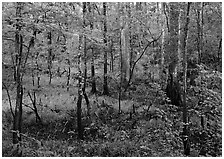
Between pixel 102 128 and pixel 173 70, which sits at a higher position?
pixel 173 70

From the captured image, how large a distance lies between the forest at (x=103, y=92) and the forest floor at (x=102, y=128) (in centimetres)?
3

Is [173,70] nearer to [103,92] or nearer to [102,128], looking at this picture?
[103,92]

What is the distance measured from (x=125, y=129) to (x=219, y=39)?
7281 millimetres

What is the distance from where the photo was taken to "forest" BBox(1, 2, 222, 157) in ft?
22.0

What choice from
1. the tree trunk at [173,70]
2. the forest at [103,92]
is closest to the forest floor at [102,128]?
the forest at [103,92]

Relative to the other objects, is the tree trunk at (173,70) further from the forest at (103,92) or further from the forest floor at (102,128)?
the forest floor at (102,128)

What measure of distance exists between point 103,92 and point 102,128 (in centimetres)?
271

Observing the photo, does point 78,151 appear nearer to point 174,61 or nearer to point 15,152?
point 15,152

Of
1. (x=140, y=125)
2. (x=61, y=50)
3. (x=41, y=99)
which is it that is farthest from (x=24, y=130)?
(x=140, y=125)

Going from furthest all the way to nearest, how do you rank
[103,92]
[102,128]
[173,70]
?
[103,92] → [173,70] → [102,128]

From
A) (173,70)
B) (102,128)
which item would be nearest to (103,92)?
(102,128)

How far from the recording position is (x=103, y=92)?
36.6 feet

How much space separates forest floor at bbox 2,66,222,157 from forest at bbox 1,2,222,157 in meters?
0.03

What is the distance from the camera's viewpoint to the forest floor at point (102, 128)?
743 cm
